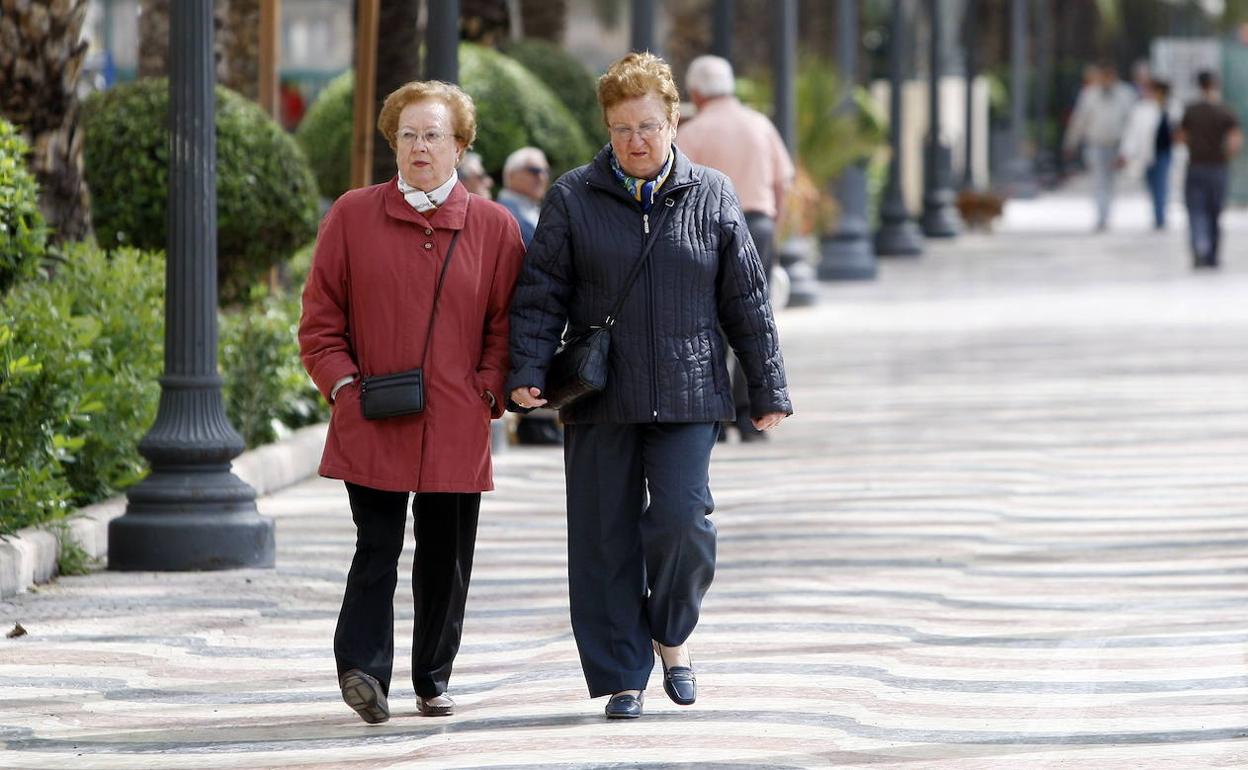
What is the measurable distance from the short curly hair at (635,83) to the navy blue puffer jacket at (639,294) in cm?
14

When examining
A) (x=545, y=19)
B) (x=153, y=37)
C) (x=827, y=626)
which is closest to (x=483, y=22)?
(x=153, y=37)

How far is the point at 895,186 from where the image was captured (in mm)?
27078

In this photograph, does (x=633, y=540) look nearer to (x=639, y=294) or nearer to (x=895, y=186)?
(x=639, y=294)

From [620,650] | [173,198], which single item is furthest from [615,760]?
[173,198]

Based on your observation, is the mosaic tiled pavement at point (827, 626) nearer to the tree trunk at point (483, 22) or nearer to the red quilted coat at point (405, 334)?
the red quilted coat at point (405, 334)

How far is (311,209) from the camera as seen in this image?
12031mm

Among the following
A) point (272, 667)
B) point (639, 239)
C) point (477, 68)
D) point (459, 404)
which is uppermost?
point (477, 68)

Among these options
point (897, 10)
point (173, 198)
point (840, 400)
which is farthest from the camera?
point (897, 10)

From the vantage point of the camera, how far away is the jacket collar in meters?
5.98

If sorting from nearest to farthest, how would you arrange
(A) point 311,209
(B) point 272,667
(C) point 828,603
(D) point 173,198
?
(B) point 272,667 → (C) point 828,603 → (D) point 173,198 → (A) point 311,209

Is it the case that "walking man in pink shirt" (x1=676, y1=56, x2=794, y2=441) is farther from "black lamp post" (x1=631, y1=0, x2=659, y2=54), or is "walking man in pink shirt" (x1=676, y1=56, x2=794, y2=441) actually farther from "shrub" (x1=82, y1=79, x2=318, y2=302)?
"black lamp post" (x1=631, y1=0, x2=659, y2=54)

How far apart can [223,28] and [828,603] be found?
739cm

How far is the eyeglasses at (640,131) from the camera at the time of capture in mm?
5938

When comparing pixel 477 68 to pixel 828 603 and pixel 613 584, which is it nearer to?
pixel 828 603
